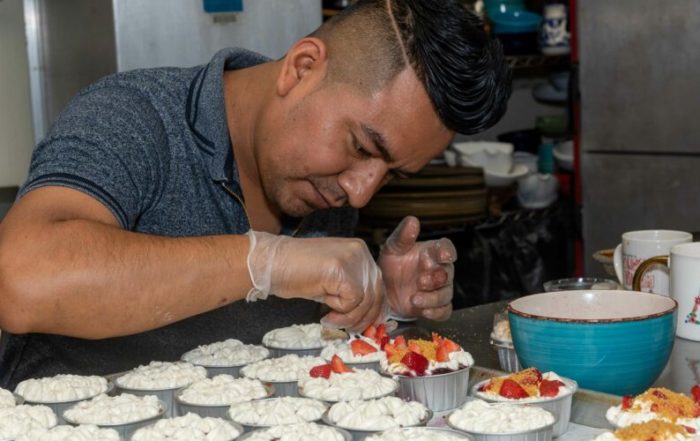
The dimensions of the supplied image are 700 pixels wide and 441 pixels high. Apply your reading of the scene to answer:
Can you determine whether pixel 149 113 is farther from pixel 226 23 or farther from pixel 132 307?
pixel 226 23

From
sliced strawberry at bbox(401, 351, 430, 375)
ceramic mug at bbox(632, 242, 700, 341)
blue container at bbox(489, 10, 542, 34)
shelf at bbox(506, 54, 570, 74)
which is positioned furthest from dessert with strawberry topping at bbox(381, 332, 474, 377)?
blue container at bbox(489, 10, 542, 34)

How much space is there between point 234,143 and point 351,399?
79cm

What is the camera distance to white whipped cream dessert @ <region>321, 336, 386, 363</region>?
6.37ft

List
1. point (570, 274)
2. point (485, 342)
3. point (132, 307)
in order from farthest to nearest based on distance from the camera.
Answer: point (570, 274) < point (485, 342) < point (132, 307)

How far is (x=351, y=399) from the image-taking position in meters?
1.71

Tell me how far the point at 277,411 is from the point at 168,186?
2.31ft

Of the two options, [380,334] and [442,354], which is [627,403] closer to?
[442,354]

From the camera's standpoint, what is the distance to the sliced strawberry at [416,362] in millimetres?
1769

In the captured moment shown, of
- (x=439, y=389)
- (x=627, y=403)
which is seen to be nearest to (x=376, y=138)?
(x=439, y=389)

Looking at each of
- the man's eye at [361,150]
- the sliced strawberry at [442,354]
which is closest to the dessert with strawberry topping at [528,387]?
the sliced strawberry at [442,354]

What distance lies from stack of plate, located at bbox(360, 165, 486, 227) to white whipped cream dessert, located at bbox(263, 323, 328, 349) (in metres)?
1.76

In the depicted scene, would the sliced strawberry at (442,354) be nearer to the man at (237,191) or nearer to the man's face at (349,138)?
the man at (237,191)

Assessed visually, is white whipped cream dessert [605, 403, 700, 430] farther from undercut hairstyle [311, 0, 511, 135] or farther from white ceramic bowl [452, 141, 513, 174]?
white ceramic bowl [452, 141, 513, 174]

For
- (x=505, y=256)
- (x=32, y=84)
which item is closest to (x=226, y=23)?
(x=32, y=84)
